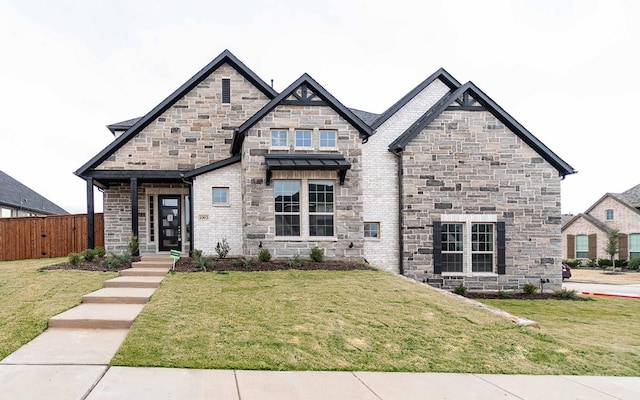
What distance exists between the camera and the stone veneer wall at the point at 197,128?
49.2ft

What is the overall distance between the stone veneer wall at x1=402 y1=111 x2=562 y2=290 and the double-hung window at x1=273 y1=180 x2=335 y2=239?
2.93m

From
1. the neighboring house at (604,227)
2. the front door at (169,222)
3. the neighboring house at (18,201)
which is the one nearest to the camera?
the front door at (169,222)

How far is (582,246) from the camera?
34562 millimetres

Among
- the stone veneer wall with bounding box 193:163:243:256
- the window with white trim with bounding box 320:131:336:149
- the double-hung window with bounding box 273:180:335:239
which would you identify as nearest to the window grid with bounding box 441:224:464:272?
the double-hung window with bounding box 273:180:335:239

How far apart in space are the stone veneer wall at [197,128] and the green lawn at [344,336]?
7021 millimetres

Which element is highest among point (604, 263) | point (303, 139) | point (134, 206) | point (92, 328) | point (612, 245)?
point (303, 139)

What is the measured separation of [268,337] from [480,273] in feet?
34.1

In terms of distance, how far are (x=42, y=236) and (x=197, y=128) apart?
30.3ft

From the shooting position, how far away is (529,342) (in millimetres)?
6629

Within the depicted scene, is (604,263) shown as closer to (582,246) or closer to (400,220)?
(582,246)

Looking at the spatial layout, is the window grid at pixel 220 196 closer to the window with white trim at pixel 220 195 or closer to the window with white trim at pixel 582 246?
the window with white trim at pixel 220 195

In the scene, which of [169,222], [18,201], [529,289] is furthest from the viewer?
[18,201]

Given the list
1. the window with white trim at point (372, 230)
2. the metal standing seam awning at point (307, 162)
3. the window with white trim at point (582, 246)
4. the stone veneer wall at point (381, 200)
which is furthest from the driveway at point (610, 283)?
the metal standing seam awning at point (307, 162)

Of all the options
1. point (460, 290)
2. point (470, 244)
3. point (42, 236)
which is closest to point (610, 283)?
point (470, 244)
